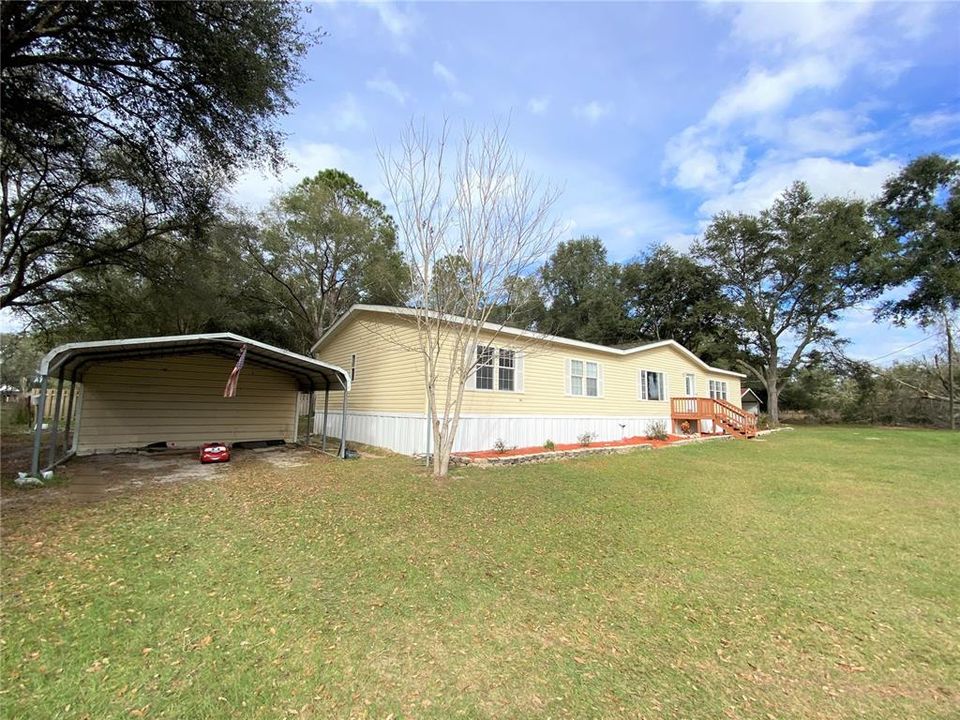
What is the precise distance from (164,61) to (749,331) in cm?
3330

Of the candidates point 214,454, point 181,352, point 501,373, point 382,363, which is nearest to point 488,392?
point 501,373

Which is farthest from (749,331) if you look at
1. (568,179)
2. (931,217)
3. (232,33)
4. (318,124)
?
(232,33)

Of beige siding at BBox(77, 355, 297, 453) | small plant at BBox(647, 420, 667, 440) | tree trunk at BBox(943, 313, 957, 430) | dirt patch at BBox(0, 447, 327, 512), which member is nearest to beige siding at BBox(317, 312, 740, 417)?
small plant at BBox(647, 420, 667, 440)

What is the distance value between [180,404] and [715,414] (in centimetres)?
1891

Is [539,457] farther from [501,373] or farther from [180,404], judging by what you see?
[180,404]

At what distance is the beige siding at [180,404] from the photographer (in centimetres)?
1062

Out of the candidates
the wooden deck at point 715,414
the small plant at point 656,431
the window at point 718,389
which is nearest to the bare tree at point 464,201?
the small plant at point 656,431

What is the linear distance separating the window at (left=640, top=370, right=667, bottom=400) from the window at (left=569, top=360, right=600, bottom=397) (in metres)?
3.14

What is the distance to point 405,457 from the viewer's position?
10773 millimetres

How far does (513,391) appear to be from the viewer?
484 inches

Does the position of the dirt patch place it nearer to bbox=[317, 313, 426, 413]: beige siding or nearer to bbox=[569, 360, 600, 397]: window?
bbox=[317, 313, 426, 413]: beige siding

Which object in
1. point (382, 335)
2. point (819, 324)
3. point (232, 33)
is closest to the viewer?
point (232, 33)

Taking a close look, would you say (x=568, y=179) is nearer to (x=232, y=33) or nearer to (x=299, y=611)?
(x=232, y=33)

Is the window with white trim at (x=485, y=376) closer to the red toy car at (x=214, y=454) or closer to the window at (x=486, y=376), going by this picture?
the window at (x=486, y=376)
